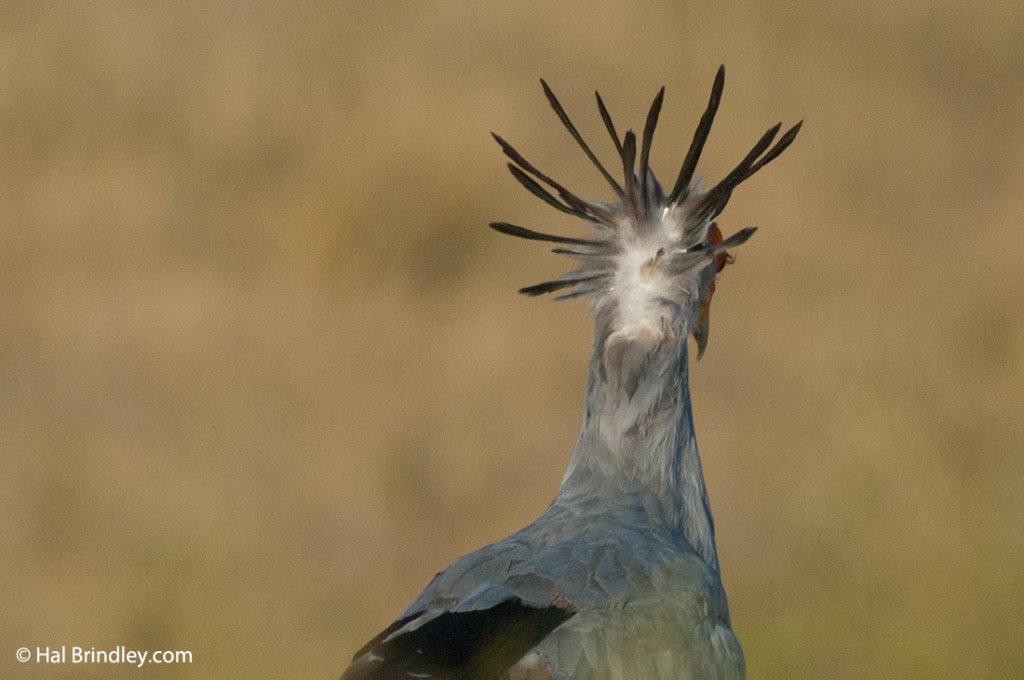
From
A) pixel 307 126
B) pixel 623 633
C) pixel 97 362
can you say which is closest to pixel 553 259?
pixel 307 126

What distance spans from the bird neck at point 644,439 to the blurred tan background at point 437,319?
3090 millimetres

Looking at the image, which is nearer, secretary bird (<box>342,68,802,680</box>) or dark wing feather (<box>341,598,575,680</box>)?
dark wing feather (<box>341,598,575,680</box>)

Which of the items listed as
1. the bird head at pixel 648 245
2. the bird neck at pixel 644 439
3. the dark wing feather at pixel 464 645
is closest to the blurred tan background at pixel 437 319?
the bird neck at pixel 644 439

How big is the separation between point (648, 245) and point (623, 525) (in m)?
0.94

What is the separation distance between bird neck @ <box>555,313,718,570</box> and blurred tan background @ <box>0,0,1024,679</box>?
309 centimetres

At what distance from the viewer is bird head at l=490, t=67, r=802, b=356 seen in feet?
17.1

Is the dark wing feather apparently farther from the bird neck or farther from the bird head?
the bird head

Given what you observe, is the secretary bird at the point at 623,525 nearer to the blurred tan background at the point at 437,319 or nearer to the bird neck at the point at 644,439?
the bird neck at the point at 644,439

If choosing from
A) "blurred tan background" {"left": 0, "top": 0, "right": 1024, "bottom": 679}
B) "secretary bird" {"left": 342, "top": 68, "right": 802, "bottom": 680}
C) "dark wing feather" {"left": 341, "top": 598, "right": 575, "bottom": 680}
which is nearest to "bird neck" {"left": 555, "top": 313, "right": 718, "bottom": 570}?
"secretary bird" {"left": 342, "top": 68, "right": 802, "bottom": 680}

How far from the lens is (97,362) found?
949 cm

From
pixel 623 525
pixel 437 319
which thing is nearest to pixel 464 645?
pixel 623 525

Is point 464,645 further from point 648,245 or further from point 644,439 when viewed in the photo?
point 648,245

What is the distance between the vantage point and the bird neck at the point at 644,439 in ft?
16.9

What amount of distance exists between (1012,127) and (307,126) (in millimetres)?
4638
